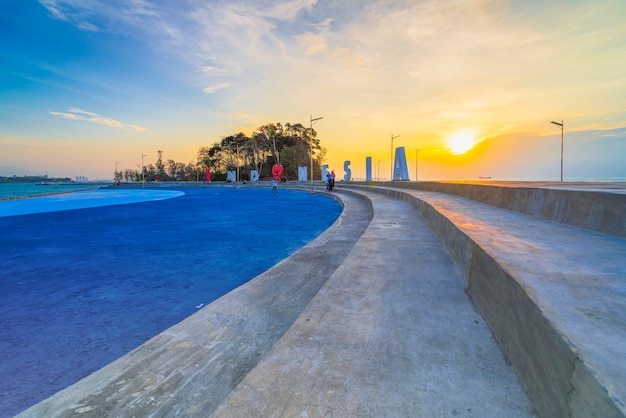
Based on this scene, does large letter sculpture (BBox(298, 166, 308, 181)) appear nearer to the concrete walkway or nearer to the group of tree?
the group of tree

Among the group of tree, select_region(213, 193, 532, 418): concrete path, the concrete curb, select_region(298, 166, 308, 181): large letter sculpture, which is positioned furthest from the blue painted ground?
the group of tree

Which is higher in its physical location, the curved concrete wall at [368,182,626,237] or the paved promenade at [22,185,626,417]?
the curved concrete wall at [368,182,626,237]

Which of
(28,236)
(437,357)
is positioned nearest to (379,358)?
(437,357)

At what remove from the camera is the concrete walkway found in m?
2.01

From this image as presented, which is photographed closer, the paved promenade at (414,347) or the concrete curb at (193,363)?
the paved promenade at (414,347)

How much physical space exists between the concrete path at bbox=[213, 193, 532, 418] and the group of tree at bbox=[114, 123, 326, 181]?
62534mm

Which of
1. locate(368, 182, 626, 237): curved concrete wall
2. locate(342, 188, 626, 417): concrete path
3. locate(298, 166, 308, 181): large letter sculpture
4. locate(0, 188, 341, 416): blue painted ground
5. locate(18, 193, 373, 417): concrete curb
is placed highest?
locate(298, 166, 308, 181): large letter sculpture

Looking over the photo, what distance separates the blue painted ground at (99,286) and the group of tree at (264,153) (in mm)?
56438

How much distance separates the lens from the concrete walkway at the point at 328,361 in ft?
6.60

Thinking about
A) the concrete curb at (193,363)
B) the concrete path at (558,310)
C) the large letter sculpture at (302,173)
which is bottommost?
the concrete curb at (193,363)

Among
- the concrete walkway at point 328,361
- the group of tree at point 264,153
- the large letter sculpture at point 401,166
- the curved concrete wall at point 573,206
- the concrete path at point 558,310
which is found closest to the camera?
the concrete path at point 558,310

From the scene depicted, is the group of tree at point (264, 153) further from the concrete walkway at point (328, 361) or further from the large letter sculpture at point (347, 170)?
the concrete walkway at point (328, 361)

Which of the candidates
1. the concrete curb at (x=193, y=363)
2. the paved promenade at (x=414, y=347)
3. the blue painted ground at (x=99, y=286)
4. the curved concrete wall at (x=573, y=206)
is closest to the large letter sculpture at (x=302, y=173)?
the blue painted ground at (x=99, y=286)

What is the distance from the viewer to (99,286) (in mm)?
5719
